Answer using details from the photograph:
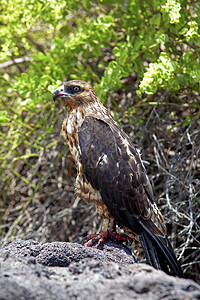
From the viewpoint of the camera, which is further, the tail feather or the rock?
the tail feather

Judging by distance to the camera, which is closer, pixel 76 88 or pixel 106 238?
pixel 106 238

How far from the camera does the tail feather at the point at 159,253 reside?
3.02 m

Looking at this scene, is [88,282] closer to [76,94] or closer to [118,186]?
[118,186]

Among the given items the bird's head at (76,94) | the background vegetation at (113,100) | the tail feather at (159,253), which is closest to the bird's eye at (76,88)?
the bird's head at (76,94)

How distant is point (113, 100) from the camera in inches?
165

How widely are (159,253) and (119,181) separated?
606 mm

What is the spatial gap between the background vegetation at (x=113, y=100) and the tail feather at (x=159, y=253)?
0.92 feet

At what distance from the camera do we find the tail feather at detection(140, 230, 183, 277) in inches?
119

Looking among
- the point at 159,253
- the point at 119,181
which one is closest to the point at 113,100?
the point at 119,181

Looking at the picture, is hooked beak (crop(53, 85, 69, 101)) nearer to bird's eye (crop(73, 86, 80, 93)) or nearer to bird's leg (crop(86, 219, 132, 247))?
bird's eye (crop(73, 86, 80, 93))

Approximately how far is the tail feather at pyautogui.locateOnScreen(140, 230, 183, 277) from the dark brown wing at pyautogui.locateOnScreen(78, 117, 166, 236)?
0.20 ft

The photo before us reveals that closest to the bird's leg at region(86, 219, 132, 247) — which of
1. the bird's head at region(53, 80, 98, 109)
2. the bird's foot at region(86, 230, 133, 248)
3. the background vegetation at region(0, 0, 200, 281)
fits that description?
the bird's foot at region(86, 230, 133, 248)

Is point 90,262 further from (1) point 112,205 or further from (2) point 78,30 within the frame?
(2) point 78,30

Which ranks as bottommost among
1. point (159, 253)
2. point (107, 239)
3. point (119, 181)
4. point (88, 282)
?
point (159, 253)
